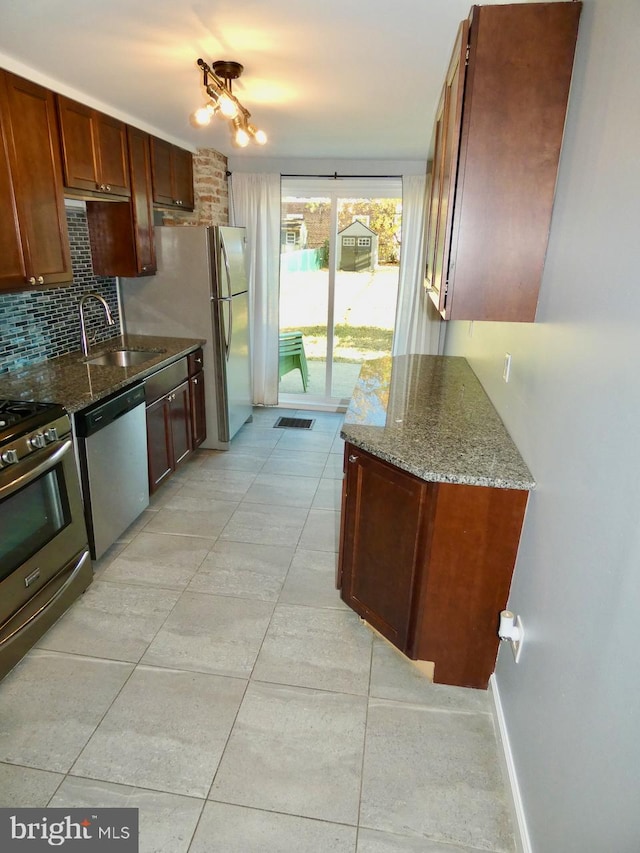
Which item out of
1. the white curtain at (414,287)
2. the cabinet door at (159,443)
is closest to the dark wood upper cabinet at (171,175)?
the cabinet door at (159,443)

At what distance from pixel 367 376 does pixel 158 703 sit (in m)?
1.94

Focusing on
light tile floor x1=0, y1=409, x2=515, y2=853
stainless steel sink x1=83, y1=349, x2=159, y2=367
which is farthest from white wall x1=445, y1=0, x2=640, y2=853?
stainless steel sink x1=83, y1=349, x2=159, y2=367

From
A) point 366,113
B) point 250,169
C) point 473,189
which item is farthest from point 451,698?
point 250,169

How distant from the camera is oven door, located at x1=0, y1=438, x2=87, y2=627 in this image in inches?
73.1

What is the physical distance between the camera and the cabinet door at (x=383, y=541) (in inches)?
71.5

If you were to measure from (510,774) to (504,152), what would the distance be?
6.33 feet

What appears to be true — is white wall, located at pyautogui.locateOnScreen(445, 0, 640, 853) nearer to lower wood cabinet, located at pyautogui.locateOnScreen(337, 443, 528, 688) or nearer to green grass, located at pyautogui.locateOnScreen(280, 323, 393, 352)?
lower wood cabinet, located at pyautogui.locateOnScreen(337, 443, 528, 688)

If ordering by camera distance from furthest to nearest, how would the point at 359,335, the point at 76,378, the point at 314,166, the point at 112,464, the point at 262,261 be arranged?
the point at 359,335 → the point at 262,261 → the point at 314,166 → the point at 76,378 → the point at 112,464

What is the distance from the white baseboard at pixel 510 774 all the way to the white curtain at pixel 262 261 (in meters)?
3.61

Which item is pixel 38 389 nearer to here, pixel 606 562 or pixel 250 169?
pixel 606 562

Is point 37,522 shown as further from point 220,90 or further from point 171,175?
point 171,175

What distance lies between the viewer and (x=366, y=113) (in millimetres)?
2953

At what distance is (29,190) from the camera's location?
2324 millimetres

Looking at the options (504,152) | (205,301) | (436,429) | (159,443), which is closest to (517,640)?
(436,429)
